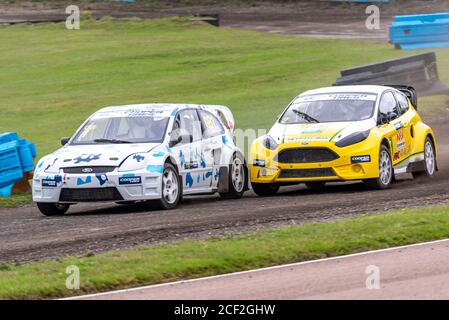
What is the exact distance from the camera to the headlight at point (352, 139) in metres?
17.8

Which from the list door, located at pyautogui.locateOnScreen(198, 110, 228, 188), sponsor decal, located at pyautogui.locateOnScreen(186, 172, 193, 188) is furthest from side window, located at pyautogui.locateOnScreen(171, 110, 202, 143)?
sponsor decal, located at pyautogui.locateOnScreen(186, 172, 193, 188)

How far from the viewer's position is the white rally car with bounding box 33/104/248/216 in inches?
635

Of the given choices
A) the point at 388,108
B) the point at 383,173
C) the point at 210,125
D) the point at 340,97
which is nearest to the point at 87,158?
the point at 210,125

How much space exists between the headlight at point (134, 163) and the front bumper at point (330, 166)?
256 centimetres

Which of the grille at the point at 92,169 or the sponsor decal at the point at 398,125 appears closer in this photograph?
the grille at the point at 92,169

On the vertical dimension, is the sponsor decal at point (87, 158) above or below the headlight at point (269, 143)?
above

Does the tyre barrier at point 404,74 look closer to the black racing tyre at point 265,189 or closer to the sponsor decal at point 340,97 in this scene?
the sponsor decal at point 340,97

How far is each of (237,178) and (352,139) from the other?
188 centimetres

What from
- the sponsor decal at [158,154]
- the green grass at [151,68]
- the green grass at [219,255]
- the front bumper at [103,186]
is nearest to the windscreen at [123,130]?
the sponsor decal at [158,154]

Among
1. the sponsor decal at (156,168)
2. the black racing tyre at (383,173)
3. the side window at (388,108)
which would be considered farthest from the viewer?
the side window at (388,108)

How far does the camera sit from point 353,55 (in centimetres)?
3697

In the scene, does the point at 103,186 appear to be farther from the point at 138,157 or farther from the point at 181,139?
the point at 181,139

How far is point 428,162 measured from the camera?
19891 millimetres

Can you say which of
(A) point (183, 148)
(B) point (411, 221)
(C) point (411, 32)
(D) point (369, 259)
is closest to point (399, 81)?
(C) point (411, 32)
